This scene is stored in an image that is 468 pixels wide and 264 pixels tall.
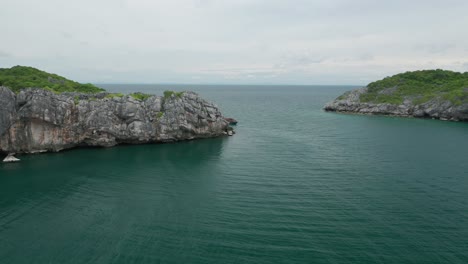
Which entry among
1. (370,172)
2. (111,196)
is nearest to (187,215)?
(111,196)

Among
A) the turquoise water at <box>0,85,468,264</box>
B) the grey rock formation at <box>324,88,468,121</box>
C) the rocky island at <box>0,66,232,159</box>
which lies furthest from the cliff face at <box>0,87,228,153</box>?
the grey rock formation at <box>324,88,468,121</box>

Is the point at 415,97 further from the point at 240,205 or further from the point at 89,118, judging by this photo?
the point at 89,118

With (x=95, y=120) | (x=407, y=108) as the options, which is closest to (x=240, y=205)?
(x=95, y=120)

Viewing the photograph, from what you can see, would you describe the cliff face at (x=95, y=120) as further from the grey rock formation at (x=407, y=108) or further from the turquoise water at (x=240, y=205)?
the grey rock formation at (x=407, y=108)

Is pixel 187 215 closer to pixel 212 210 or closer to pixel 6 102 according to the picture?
pixel 212 210

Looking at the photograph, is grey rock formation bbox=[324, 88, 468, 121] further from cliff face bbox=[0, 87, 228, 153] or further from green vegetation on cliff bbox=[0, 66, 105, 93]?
green vegetation on cliff bbox=[0, 66, 105, 93]

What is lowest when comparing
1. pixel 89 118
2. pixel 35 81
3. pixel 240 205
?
pixel 240 205

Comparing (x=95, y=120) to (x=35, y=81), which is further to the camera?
(x=35, y=81)
